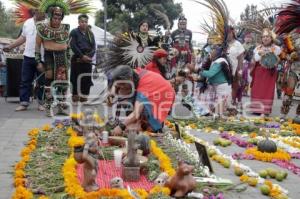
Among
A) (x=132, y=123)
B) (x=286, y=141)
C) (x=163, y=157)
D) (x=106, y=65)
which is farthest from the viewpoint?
(x=106, y=65)

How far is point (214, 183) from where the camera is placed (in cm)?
466

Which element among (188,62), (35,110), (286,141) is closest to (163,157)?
(286,141)

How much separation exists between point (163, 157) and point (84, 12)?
5488 mm

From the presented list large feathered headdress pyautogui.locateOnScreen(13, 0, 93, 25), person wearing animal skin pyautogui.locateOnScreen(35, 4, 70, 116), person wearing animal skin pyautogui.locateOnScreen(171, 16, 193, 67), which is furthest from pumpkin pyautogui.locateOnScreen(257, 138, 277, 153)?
person wearing animal skin pyautogui.locateOnScreen(171, 16, 193, 67)

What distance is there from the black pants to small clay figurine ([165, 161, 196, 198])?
6753 millimetres

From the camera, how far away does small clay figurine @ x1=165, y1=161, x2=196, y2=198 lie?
418cm

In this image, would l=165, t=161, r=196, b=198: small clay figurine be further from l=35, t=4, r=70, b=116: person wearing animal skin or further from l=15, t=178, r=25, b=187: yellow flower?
l=35, t=4, r=70, b=116: person wearing animal skin

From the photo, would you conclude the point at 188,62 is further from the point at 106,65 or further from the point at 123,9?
the point at 123,9

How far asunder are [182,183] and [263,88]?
695cm

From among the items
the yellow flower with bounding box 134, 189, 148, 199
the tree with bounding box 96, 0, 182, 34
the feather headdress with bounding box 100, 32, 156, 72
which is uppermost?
the tree with bounding box 96, 0, 182, 34

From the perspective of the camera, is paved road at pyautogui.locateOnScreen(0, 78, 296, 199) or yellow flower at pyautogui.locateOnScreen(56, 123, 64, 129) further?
yellow flower at pyautogui.locateOnScreen(56, 123, 64, 129)

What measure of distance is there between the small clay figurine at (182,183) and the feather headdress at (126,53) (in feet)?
14.9

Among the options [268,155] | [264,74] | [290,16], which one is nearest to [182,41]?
[264,74]

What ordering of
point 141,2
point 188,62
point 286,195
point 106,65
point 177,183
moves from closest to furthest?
point 177,183
point 286,195
point 106,65
point 188,62
point 141,2
